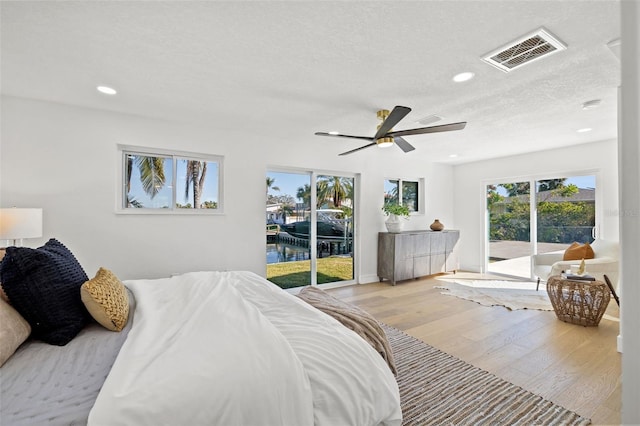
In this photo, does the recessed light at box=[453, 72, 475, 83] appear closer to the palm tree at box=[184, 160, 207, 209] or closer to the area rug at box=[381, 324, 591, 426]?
the area rug at box=[381, 324, 591, 426]

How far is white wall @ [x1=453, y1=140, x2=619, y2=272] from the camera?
4.50 meters

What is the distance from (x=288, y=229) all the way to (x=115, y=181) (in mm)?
2353

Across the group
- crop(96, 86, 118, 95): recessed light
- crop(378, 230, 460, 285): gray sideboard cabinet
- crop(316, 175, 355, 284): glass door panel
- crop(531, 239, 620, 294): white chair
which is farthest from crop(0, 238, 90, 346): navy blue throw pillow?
crop(531, 239, 620, 294): white chair

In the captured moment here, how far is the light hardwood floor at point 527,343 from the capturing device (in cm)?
212

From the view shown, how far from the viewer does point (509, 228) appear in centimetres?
586

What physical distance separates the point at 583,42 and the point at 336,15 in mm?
1711

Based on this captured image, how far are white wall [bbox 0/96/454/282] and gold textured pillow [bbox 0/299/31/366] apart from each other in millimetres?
2143

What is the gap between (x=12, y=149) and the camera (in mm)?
2961

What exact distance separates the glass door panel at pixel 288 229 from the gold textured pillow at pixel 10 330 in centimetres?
314

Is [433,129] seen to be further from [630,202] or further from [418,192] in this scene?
[418,192]

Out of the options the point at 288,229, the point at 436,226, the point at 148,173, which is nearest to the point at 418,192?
the point at 436,226

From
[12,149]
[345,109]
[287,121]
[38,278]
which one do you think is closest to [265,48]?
[345,109]

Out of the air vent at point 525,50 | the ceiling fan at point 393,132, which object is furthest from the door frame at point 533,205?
the air vent at point 525,50

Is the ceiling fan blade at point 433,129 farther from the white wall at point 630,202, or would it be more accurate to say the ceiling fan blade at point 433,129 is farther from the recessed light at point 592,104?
the white wall at point 630,202
